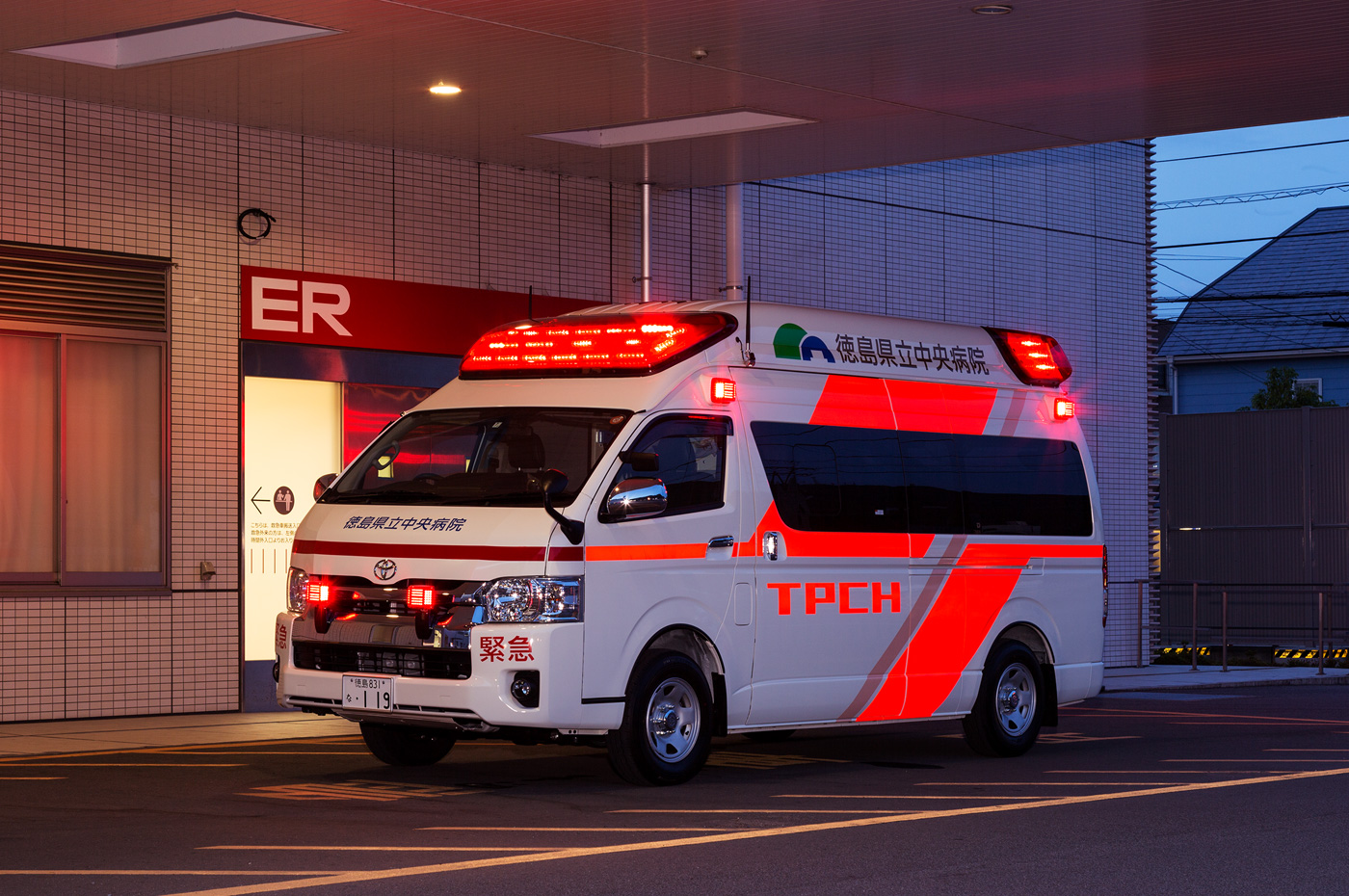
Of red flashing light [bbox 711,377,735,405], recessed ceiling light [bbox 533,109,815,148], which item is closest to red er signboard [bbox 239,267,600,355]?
recessed ceiling light [bbox 533,109,815,148]

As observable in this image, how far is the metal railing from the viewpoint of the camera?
2798 centimetres

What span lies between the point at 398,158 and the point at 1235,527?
1743 centimetres

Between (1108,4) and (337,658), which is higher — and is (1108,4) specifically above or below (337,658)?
above

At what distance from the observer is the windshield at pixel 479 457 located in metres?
10.9

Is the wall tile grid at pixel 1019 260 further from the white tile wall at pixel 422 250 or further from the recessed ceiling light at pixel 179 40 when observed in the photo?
the recessed ceiling light at pixel 179 40

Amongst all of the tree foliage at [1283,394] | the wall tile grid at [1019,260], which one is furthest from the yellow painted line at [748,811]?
the tree foliage at [1283,394]

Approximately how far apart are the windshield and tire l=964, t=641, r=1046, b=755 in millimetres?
3733

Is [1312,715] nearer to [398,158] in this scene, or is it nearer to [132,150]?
[398,158]

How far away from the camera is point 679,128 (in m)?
17.0

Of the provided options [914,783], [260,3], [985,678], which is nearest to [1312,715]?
[985,678]

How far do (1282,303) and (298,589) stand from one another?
49.1 meters

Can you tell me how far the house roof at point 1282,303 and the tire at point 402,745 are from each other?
149 ft

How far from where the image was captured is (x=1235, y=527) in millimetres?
30250

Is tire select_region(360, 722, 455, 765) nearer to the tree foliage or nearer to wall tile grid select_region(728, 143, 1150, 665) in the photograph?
wall tile grid select_region(728, 143, 1150, 665)
